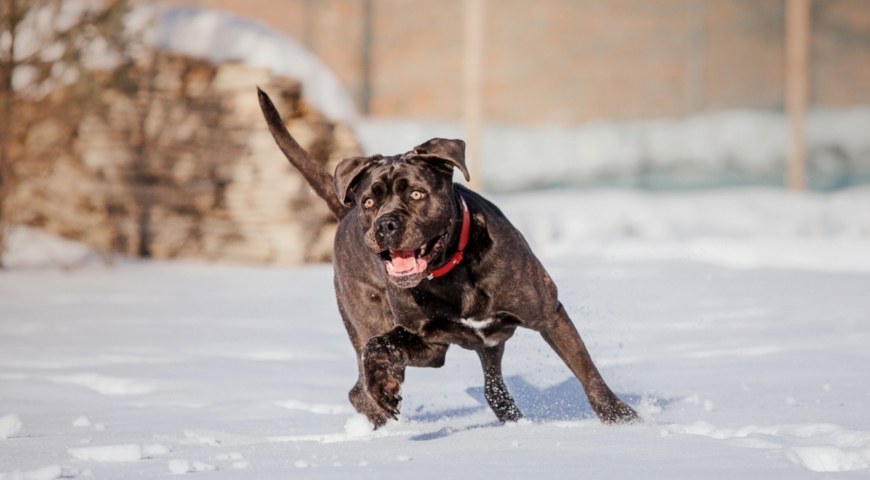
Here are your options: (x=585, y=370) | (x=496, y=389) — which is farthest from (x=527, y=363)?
(x=585, y=370)

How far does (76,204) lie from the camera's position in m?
9.38

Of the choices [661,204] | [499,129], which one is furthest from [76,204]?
[661,204]

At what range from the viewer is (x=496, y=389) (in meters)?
3.83

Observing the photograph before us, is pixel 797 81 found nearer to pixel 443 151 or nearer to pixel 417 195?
pixel 443 151

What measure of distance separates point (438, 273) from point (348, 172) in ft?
1.83

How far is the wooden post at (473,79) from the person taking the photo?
9.29 metres

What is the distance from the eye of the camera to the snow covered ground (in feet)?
9.30

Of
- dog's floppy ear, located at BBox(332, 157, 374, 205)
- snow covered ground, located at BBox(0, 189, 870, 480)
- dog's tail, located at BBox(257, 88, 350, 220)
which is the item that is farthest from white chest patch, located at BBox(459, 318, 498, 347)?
dog's tail, located at BBox(257, 88, 350, 220)

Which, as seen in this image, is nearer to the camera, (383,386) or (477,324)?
(383,386)

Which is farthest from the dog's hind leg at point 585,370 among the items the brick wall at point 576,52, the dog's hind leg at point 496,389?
the brick wall at point 576,52

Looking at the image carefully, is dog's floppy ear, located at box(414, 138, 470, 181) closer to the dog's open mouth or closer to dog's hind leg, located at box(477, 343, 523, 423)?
the dog's open mouth

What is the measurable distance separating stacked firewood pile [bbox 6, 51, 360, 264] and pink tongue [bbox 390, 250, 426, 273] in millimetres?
5832

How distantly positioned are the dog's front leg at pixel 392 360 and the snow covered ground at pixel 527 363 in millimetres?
173

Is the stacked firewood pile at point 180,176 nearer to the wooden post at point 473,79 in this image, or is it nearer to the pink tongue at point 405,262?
the wooden post at point 473,79
